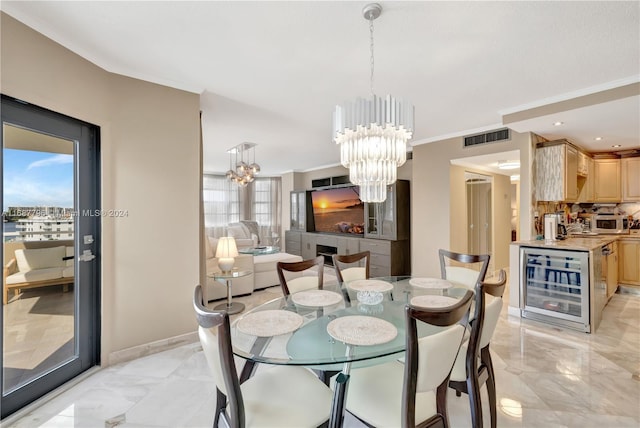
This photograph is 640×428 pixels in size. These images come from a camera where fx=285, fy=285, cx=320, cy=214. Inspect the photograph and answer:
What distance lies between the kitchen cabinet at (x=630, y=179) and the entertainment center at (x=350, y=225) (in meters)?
3.41

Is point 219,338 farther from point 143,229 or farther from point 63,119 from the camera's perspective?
point 63,119

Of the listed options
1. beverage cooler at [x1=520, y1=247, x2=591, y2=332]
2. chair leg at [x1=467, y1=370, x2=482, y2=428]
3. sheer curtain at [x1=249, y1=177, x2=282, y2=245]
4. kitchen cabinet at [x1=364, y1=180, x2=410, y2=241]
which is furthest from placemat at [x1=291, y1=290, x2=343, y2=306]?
sheer curtain at [x1=249, y1=177, x2=282, y2=245]

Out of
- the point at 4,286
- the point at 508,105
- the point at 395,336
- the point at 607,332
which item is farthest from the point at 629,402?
the point at 4,286

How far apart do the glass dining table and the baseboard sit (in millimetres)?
1438

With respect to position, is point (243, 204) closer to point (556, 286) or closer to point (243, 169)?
point (243, 169)

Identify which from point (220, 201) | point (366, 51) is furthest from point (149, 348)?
point (220, 201)

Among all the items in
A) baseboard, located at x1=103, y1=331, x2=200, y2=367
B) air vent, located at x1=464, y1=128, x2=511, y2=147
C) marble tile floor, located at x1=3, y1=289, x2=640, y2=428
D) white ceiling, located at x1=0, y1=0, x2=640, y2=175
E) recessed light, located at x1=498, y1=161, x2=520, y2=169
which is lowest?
marble tile floor, located at x1=3, y1=289, x2=640, y2=428

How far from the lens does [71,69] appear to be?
216cm

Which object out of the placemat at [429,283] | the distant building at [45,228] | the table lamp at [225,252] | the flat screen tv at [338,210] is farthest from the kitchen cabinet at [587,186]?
the distant building at [45,228]

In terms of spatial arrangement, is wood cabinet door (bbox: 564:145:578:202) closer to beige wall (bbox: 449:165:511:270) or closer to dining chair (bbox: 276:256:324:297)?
beige wall (bbox: 449:165:511:270)

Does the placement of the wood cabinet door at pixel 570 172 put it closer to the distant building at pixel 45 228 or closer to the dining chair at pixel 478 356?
the dining chair at pixel 478 356

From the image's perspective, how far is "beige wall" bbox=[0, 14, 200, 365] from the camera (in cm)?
238

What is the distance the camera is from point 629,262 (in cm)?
445

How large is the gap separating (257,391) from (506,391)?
6.30 ft
